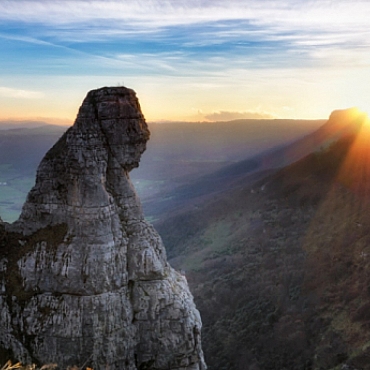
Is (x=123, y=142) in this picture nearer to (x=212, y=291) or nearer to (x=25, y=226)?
(x=25, y=226)

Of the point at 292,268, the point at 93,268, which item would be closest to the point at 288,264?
the point at 292,268

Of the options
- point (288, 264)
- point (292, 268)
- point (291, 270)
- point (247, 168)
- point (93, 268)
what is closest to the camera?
point (93, 268)

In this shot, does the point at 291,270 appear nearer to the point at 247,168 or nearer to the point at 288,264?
the point at 288,264

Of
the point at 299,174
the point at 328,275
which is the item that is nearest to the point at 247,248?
the point at 328,275

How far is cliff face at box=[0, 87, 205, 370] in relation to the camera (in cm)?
1939

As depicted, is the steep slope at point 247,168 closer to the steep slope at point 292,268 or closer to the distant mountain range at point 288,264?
the distant mountain range at point 288,264

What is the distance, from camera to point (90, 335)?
19141 mm

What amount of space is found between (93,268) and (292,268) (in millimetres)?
42450

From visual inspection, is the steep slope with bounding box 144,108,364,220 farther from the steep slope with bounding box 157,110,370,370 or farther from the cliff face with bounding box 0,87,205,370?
the cliff face with bounding box 0,87,205,370

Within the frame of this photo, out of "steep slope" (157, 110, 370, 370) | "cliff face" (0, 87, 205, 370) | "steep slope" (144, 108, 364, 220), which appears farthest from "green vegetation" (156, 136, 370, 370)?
"steep slope" (144, 108, 364, 220)

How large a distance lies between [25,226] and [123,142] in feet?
20.3

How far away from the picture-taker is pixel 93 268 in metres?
19.4

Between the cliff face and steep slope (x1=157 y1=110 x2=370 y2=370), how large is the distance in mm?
23484

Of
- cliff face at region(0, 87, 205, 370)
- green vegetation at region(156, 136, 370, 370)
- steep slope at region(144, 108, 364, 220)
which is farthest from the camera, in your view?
steep slope at region(144, 108, 364, 220)
